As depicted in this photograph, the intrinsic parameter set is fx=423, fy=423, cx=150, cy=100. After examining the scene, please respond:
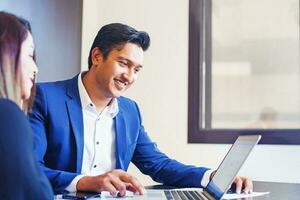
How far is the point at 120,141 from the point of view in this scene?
1.73 meters

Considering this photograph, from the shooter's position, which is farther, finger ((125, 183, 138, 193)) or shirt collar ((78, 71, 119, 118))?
shirt collar ((78, 71, 119, 118))

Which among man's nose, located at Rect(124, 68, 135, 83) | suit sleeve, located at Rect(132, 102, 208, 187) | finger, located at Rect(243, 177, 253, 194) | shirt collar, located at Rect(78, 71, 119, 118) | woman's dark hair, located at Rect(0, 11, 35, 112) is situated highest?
woman's dark hair, located at Rect(0, 11, 35, 112)

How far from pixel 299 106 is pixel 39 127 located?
145cm

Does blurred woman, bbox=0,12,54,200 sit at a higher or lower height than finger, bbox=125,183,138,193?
higher

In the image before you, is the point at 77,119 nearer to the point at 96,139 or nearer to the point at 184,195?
the point at 96,139

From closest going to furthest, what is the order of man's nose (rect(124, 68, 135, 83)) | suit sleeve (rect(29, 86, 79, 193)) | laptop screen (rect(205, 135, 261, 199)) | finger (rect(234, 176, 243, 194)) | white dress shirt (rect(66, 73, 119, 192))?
laptop screen (rect(205, 135, 261, 199)), finger (rect(234, 176, 243, 194)), suit sleeve (rect(29, 86, 79, 193)), white dress shirt (rect(66, 73, 119, 192)), man's nose (rect(124, 68, 135, 83))

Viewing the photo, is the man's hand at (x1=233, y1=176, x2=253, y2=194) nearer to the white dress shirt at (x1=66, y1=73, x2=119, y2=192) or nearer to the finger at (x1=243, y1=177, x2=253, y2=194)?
the finger at (x1=243, y1=177, x2=253, y2=194)

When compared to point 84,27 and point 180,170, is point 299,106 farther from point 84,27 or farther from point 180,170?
point 84,27

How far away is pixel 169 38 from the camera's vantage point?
2.55 m

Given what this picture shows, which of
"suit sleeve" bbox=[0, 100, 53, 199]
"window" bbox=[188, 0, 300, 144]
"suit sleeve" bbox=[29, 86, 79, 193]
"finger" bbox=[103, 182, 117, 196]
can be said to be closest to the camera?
"suit sleeve" bbox=[0, 100, 53, 199]

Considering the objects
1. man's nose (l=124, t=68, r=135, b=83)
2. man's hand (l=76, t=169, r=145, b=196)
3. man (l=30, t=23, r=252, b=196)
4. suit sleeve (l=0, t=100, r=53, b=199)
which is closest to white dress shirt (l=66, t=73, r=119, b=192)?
man (l=30, t=23, r=252, b=196)

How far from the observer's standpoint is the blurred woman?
78 centimetres

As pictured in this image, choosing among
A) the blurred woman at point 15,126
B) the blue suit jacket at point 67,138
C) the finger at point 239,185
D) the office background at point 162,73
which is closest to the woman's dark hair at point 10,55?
the blurred woman at point 15,126

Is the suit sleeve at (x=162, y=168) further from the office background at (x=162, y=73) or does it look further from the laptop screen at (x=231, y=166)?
the office background at (x=162, y=73)
